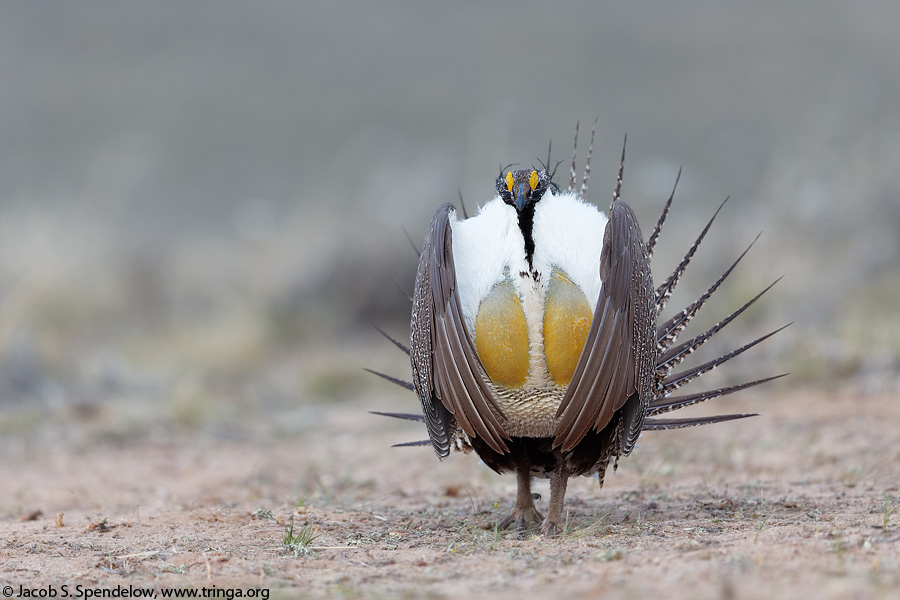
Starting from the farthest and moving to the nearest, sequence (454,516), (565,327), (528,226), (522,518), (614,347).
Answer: (454,516), (522,518), (528,226), (565,327), (614,347)

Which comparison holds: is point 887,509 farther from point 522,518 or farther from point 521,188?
point 521,188

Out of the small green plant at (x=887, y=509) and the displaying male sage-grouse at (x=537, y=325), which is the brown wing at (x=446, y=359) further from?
the small green plant at (x=887, y=509)

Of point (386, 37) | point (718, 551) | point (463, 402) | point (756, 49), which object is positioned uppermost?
point (386, 37)

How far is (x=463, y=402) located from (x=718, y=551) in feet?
2.81

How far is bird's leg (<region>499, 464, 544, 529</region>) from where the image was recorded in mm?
3711

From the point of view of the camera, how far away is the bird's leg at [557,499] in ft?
11.5

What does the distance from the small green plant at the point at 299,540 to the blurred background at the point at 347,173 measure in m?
1.40

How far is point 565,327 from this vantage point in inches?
127

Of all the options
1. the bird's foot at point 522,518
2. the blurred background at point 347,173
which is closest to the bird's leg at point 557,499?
the bird's foot at point 522,518

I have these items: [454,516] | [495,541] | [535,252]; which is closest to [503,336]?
[535,252]

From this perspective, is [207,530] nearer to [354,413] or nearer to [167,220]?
[354,413]

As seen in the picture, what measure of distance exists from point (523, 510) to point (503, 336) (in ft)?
2.57

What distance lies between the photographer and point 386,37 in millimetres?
34938

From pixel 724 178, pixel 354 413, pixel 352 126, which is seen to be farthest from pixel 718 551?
pixel 352 126
